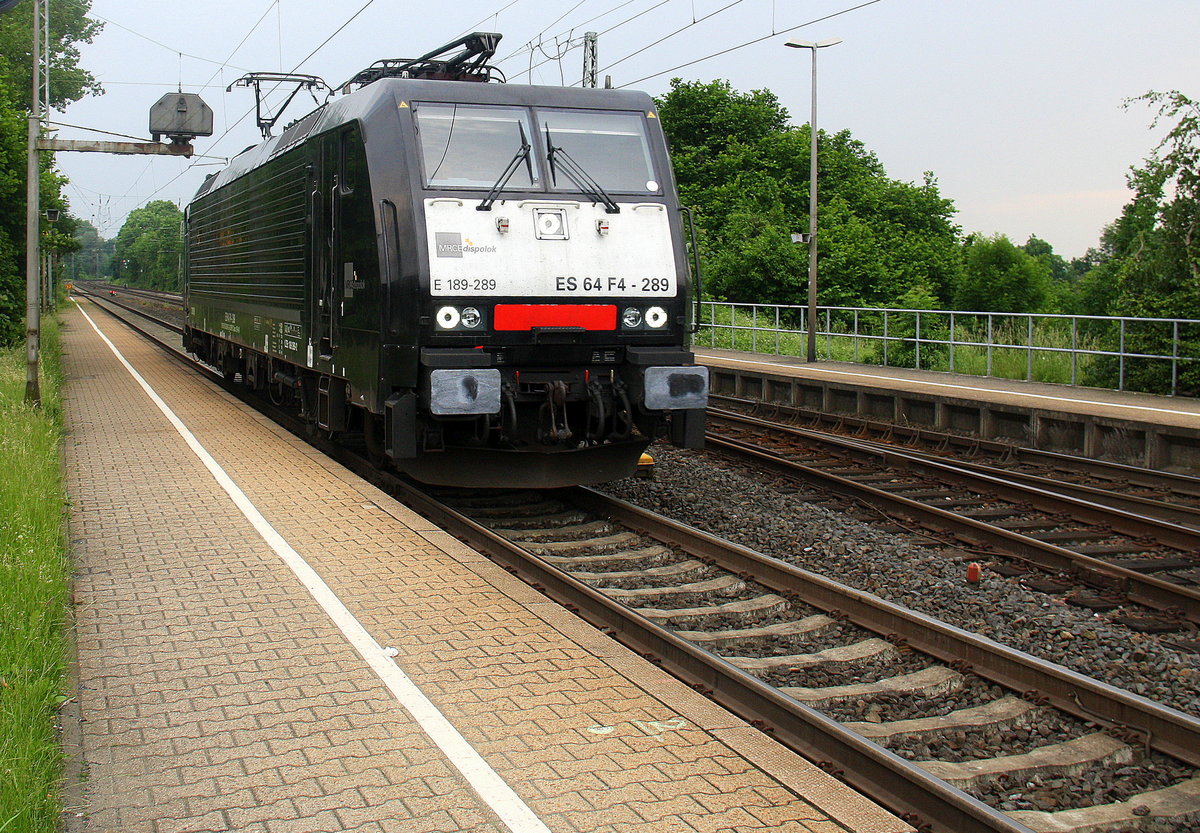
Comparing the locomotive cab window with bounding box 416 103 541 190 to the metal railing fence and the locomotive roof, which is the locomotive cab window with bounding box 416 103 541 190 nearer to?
the locomotive roof

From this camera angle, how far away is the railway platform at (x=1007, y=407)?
1235 centimetres

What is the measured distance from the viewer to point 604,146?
9.22 meters

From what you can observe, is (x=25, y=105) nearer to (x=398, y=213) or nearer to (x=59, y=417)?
(x=59, y=417)

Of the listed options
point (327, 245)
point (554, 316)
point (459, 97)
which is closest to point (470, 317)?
point (554, 316)

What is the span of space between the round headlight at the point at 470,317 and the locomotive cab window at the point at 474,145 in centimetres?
92

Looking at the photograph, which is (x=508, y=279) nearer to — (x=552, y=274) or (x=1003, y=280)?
(x=552, y=274)

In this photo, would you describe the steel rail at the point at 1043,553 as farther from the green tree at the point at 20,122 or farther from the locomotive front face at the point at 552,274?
the green tree at the point at 20,122

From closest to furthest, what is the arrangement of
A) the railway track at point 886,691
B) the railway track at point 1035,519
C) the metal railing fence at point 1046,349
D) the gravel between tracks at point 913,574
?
the railway track at point 886,691, the gravel between tracks at point 913,574, the railway track at point 1035,519, the metal railing fence at point 1046,349

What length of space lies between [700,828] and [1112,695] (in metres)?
2.18

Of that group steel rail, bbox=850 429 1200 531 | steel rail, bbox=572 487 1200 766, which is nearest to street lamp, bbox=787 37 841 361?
steel rail, bbox=850 429 1200 531

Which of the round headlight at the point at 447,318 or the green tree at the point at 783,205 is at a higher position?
the green tree at the point at 783,205

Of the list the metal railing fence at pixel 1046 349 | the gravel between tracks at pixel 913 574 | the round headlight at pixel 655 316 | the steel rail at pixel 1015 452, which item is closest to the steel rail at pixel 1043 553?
the gravel between tracks at pixel 913 574

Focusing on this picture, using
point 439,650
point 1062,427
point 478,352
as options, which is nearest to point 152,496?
point 478,352

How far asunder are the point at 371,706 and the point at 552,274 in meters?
4.55
